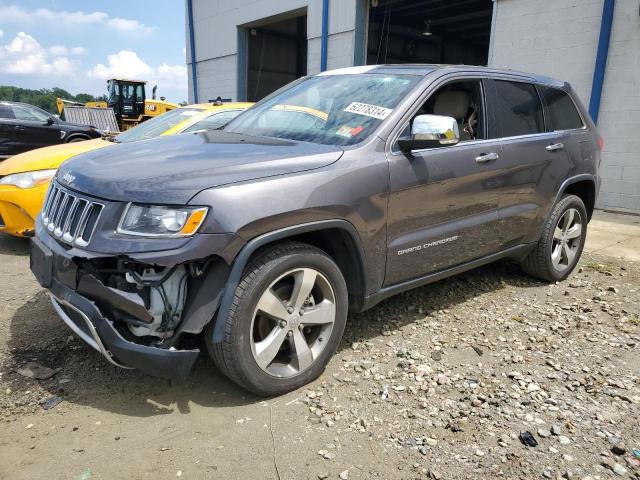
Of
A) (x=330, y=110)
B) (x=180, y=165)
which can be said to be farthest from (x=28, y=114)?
(x=180, y=165)

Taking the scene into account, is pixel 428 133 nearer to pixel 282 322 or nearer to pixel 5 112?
pixel 282 322

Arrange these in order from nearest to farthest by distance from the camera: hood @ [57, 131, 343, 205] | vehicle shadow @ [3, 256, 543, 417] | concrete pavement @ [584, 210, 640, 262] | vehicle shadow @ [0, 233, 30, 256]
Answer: hood @ [57, 131, 343, 205] → vehicle shadow @ [3, 256, 543, 417] → vehicle shadow @ [0, 233, 30, 256] → concrete pavement @ [584, 210, 640, 262]

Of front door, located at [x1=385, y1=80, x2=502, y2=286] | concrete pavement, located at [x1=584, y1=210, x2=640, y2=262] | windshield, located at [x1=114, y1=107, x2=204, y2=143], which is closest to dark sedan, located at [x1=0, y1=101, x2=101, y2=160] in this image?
windshield, located at [x1=114, y1=107, x2=204, y2=143]

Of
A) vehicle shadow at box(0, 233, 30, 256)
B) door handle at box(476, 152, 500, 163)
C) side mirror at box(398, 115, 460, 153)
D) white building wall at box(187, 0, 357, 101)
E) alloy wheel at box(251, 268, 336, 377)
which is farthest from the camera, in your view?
white building wall at box(187, 0, 357, 101)

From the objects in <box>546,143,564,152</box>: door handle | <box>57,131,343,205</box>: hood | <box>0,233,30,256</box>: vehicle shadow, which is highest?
<box>546,143,564,152</box>: door handle

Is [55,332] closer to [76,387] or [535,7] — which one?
[76,387]

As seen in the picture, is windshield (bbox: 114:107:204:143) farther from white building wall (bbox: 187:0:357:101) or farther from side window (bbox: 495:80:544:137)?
white building wall (bbox: 187:0:357:101)

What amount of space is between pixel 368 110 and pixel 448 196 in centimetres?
74

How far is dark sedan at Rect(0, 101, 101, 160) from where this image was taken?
1038 cm

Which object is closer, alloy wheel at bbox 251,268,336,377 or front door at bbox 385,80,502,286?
alloy wheel at bbox 251,268,336,377

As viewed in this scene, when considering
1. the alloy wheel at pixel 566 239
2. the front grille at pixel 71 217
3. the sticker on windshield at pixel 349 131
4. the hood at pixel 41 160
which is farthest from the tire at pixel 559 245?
the hood at pixel 41 160

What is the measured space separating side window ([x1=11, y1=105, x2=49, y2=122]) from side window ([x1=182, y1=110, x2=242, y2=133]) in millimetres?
6928

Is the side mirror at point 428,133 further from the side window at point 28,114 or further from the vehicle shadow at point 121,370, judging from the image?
the side window at point 28,114

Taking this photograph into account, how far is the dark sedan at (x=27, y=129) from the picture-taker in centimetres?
1038
